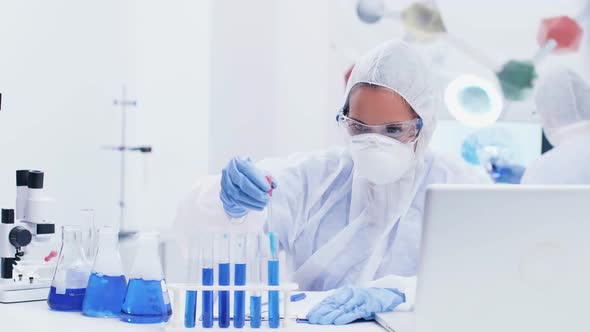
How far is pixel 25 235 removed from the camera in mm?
1203

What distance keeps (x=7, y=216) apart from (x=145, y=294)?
0.35m

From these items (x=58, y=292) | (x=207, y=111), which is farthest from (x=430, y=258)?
(x=207, y=111)

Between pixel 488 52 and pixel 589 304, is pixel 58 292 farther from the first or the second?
pixel 488 52

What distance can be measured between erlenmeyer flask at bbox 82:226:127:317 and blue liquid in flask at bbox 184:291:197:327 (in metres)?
0.13

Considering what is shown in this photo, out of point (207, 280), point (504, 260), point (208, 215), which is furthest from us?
point (208, 215)

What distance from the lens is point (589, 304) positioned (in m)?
0.87

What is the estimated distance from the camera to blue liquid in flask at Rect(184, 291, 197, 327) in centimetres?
99

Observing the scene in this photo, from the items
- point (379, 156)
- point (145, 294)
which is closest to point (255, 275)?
point (145, 294)

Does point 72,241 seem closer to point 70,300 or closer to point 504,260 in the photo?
point 70,300

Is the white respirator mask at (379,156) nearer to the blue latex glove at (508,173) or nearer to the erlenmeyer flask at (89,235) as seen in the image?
the erlenmeyer flask at (89,235)

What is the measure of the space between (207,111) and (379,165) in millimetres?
1503

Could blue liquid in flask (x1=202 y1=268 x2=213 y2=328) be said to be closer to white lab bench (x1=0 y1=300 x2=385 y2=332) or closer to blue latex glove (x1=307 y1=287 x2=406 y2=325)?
white lab bench (x1=0 y1=300 x2=385 y2=332)

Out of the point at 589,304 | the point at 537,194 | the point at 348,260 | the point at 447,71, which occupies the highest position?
the point at 447,71

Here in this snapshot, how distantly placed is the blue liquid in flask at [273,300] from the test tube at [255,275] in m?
0.01
